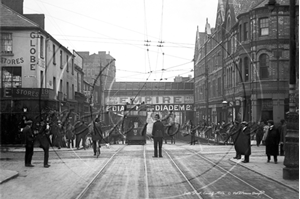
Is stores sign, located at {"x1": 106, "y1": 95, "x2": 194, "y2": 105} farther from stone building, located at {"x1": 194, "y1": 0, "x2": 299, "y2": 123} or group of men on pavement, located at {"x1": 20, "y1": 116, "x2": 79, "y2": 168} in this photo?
group of men on pavement, located at {"x1": 20, "y1": 116, "x2": 79, "y2": 168}

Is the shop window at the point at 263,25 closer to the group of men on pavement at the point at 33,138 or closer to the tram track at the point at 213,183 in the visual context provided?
the tram track at the point at 213,183

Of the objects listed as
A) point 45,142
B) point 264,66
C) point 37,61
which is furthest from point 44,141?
point 264,66

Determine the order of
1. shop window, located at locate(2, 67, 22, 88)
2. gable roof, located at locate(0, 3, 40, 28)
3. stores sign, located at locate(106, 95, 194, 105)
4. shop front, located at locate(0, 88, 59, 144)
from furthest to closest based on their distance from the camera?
shop front, located at locate(0, 88, 59, 144) < shop window, located at locate(2, 67, 22, 88) < stores sign, located at locate(106, 95, 194, 105) < gable roof, located at locate(0, 3, 40, 28)

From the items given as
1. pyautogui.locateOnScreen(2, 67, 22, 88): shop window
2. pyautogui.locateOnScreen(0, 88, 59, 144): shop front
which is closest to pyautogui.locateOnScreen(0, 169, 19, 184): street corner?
pyautogui.locateOnScreen(0, 88, 59, 144): shop front

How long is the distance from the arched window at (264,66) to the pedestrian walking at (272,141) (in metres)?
3.36

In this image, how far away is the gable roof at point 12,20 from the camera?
829cm

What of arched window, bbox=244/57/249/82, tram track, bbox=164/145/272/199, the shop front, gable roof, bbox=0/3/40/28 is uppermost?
gable roof, bbox=0/3/40/28

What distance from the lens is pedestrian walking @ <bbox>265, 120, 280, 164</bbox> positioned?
1430 cm

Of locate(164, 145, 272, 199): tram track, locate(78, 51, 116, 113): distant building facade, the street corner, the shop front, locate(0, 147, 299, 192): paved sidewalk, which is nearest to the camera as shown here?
locate(78, 51, 116, 113): distant building facade

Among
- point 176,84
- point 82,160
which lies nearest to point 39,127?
point 82,160

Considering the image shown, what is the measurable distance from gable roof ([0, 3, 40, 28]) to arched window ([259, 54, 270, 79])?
5.62 m

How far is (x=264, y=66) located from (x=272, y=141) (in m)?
4.07

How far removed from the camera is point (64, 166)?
13727mm

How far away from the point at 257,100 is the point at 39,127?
7.16m
